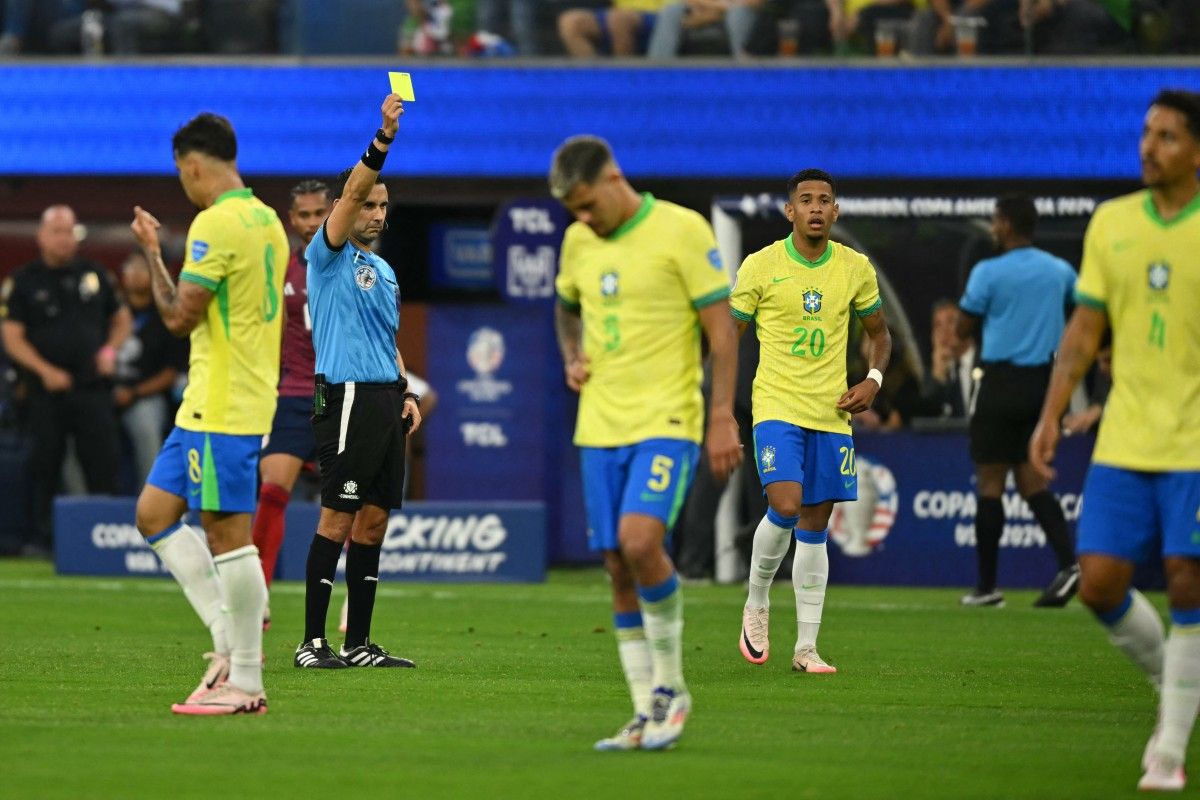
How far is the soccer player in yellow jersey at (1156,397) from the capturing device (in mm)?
6723

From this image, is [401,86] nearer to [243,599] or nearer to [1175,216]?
[243,599]

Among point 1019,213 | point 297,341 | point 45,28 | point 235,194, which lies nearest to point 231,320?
point 235,194

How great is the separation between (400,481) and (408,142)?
29.7 feet

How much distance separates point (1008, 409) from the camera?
14055 millimetres

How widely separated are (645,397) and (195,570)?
2065 mm

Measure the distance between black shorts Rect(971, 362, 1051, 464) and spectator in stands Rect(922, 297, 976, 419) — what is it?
2034mm

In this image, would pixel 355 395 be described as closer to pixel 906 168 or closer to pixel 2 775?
pixel 2 775

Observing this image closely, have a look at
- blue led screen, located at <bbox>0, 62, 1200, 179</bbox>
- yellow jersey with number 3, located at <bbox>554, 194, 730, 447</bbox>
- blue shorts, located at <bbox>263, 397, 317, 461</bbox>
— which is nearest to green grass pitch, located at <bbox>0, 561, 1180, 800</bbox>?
blue shorts, located at <bbox>263, 397, 317, 461</bbox>

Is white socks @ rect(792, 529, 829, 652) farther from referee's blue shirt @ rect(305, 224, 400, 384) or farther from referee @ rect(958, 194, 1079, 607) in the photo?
referee @ rect(958, 194, 1079, 607)

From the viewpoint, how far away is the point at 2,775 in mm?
6676

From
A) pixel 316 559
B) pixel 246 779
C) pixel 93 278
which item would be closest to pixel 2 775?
pixel 246 779

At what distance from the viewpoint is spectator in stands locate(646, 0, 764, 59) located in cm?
1867

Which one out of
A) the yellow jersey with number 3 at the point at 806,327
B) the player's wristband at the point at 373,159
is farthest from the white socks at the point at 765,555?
the player's wristband at the point at 373,159

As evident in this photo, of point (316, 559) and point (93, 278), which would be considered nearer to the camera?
point (316, 559)
